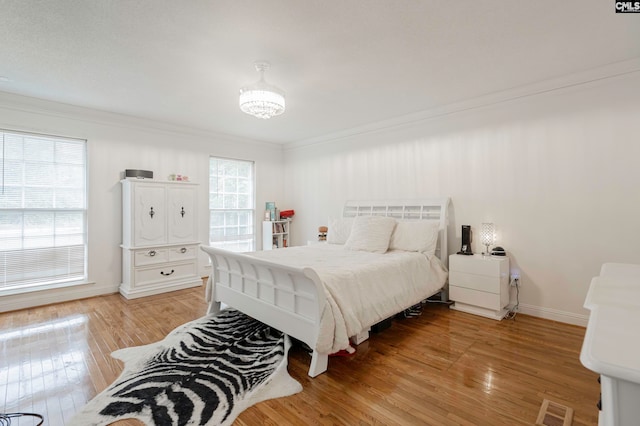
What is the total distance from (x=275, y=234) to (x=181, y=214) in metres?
1.89

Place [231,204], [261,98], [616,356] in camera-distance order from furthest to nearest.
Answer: [231,204]
[261,98]
[616,356]

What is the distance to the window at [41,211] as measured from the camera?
3.66 m

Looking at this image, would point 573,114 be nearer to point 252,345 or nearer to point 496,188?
point 496,188

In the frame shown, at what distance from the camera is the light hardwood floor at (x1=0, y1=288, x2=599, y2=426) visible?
1.81 meters

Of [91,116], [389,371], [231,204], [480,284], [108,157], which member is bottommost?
[389,371]

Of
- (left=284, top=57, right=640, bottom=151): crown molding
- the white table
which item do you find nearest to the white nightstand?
(left=284, top=57, right=640, bottom=151): crown molding

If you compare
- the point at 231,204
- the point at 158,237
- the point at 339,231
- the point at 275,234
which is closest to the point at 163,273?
the point at 158,237

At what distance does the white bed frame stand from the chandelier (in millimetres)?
1384

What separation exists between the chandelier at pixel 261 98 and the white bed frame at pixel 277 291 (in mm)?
1384

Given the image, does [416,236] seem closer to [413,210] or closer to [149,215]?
[413,210]

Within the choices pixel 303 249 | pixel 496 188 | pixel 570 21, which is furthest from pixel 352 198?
pixel 570 21

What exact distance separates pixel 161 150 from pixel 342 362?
169 inches

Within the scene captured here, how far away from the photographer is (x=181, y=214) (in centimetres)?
464

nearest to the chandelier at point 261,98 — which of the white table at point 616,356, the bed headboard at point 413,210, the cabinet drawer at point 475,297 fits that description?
the bed headboard at point 413,210
